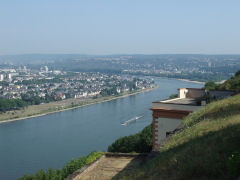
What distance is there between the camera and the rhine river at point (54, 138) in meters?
8.37

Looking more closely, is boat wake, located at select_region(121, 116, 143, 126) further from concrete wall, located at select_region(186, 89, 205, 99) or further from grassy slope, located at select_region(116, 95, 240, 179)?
grassy slope, located at select_region(116, 95, 240, 179)

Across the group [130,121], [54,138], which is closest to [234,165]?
[54,138]

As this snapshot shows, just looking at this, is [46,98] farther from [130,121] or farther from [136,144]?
[136,144]

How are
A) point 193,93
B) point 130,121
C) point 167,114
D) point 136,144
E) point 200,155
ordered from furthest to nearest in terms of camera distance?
point 130,121 → point 136,144 → point 193,93 → point 167,114 → point 200,155

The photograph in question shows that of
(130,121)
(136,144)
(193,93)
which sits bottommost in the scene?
(130,121)

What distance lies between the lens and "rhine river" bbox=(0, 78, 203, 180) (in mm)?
8367

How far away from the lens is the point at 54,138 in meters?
10.9

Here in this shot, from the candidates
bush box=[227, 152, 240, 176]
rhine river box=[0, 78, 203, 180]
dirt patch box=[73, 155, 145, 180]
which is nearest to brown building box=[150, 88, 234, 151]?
dirt patch box=[73, 155, 145, 180]

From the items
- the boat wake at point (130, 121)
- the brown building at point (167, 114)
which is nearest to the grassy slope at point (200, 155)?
the brown building at point (167, 114)

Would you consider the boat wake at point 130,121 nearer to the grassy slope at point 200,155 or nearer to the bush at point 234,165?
the grassy slope at point 200,155

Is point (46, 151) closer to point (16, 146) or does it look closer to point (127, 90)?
point (16, 146)

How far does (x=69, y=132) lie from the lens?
1158 centimetres

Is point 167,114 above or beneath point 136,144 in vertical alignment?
above

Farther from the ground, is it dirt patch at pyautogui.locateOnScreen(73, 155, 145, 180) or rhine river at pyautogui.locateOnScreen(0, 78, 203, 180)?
dirt patch at pyautogui.locateOnScreen(73, 155, 145, 180)
